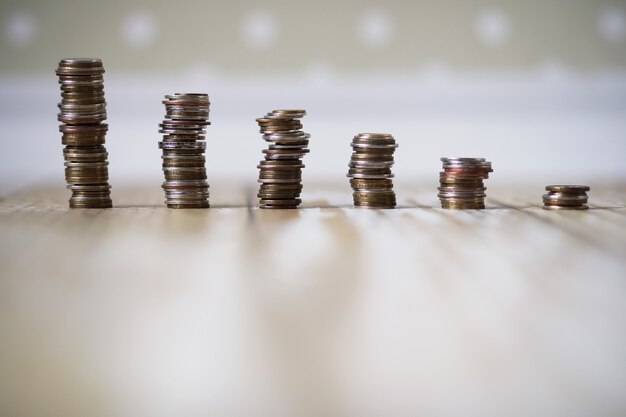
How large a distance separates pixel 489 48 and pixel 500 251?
7336mm

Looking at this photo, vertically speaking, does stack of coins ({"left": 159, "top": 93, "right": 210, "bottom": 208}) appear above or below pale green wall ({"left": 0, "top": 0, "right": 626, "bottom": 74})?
below

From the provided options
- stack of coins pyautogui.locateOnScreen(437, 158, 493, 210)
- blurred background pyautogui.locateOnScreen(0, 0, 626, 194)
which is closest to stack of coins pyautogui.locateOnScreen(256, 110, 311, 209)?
stack of coins pyautogui.locateOnScreen(437, 158, 493, 210)

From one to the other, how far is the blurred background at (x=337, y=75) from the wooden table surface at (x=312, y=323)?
255 inches

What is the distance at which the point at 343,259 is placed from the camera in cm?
544

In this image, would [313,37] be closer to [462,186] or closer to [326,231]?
[462,186]

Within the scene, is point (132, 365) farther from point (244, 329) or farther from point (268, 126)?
point (268, 126)

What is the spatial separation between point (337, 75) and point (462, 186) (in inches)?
198

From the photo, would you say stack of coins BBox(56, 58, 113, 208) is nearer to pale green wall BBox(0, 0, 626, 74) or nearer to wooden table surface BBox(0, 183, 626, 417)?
wooden table surface BBox(0, 183, 626, 417)

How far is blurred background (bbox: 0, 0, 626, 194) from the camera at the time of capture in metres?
12.5

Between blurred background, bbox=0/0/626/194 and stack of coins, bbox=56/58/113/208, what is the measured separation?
4748mm

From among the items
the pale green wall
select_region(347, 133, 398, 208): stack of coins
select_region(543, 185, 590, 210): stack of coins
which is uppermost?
the pale green wall

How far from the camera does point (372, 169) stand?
7691 millimetres

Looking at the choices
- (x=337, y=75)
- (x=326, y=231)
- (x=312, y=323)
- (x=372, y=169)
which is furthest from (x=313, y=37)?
(x=312, y=323)

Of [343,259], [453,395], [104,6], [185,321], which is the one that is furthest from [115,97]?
[453,395]
